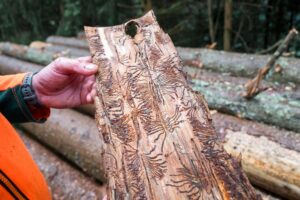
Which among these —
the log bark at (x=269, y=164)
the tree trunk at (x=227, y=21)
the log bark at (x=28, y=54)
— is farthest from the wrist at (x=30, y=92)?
the tree trunk at (x=227, y=21)

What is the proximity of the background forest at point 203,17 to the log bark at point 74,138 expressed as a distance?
3.43 m

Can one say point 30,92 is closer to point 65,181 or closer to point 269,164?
point 65,181

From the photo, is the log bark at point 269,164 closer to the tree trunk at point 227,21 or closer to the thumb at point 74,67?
the thumb at point 74,67

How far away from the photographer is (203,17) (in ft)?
25.3

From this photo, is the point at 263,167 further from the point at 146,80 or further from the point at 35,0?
the point at 35,0

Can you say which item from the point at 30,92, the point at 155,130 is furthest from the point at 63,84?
the point at 155,130

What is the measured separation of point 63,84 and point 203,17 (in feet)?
19.6

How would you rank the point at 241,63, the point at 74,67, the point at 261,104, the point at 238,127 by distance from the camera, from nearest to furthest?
the point at 74,67
the point at 238,127
the point at 261,104
the point at 241,63

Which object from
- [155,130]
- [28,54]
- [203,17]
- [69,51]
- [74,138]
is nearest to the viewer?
[155,130]

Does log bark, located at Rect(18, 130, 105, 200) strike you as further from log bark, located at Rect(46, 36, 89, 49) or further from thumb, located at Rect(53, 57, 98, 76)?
log bark, located at Rect(46, 36, 89, 49)

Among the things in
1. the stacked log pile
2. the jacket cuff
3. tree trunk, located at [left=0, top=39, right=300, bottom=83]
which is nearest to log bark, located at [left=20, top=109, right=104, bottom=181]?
the stacked log pile

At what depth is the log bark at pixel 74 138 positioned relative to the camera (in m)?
3.28

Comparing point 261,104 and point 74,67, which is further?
point 261,104

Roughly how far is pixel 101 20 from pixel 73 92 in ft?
20.8
